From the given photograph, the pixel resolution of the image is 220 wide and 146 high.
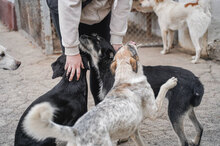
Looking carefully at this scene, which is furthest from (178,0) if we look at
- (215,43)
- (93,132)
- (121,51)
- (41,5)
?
(93,132)

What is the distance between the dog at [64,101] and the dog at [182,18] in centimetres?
320

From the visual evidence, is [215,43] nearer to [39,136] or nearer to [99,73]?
[99,73]

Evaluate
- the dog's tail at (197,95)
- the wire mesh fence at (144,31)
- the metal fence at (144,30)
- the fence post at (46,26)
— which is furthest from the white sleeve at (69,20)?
the metal fence at (144,30)

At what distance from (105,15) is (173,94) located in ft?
3.36

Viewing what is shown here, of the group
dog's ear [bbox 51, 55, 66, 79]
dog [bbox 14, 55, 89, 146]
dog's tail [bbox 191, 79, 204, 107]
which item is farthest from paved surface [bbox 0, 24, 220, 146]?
dog's ear [bbox 51, 55, 66, 79]

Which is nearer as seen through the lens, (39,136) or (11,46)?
(39,136)

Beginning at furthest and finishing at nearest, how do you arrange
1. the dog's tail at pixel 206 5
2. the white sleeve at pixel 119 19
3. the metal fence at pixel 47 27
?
1. the metal fence at pixel 47 27
2. the dog's tail at pixel 206 5
3. the white sleeve at pixel 119 19

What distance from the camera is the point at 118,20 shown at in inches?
110

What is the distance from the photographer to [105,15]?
273 cm

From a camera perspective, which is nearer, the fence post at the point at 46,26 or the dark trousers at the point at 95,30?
the dark trousers at the point at 95,30

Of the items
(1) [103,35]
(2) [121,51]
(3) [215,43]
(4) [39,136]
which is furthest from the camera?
(3) [215,43]

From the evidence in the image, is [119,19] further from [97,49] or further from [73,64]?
[73,64]

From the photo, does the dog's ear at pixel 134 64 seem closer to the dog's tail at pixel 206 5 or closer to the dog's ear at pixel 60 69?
the dog's ear at pixel 60 69

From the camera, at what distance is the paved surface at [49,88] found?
9.99ft
